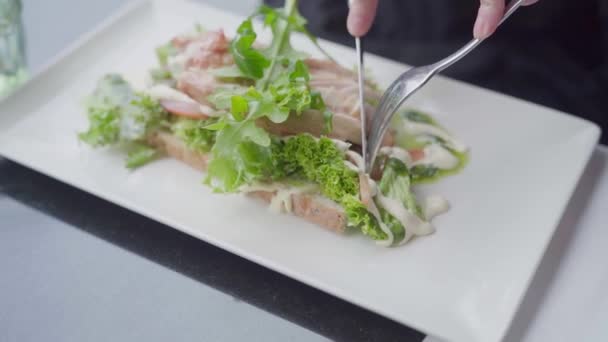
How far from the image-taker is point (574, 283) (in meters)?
3.06

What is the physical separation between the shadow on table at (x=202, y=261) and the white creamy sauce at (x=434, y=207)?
553 mm

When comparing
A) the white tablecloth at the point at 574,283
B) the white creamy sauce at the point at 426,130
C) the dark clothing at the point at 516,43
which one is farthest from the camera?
the dark clothing at the point at 516,43

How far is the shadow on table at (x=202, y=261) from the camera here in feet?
9.52

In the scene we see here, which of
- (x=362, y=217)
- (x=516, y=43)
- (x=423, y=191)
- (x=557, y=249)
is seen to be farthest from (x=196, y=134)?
(x=516, y=43)

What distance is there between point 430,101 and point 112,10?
2.34 meters

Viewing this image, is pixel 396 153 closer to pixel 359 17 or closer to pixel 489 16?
pixel 359 17

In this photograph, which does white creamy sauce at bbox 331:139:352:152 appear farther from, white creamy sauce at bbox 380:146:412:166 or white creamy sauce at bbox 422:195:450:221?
white creamy sauce at bbox 422:195:450:221

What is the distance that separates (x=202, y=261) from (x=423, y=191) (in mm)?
1010

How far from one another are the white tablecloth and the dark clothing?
1058 mm

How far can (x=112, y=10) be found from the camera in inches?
199

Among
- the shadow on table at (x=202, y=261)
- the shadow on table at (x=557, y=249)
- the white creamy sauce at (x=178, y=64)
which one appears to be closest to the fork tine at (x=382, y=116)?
the shadow on table at (x=202, y=261)

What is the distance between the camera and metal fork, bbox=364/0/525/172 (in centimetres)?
304

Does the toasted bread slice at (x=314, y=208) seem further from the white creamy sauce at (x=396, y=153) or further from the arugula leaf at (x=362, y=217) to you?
the white creamy sauce at (x=396, y=153)

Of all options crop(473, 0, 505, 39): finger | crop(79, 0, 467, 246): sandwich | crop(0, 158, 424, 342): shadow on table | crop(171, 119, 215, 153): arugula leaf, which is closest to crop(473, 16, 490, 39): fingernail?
crop(473, 0, 505, 39): finger
